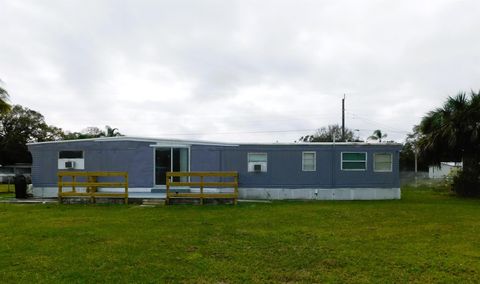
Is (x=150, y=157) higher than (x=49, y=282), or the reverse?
(x=150, y=157)

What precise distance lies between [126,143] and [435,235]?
1251 centimetres

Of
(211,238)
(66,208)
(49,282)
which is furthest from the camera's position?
(66,208)

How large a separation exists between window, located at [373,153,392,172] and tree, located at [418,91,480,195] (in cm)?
369

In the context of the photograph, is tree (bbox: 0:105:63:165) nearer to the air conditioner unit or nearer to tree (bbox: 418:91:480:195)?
the air conditioner unit

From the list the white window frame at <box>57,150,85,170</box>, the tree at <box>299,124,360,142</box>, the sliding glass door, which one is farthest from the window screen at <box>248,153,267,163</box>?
the tree at <box>299,124,360,142</box>

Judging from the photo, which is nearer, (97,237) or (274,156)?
(97,237)

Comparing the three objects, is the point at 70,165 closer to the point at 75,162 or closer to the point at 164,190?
the point at 75,162

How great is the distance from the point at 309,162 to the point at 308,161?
0.20ft

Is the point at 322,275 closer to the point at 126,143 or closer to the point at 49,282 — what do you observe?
the point at 49,282

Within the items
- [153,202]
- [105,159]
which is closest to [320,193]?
[153,202]

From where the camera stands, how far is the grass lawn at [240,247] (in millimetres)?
5688

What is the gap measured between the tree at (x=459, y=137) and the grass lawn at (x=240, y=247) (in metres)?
8.51

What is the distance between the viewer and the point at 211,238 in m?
8.23

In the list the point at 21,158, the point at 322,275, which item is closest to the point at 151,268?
the point at 322,275
